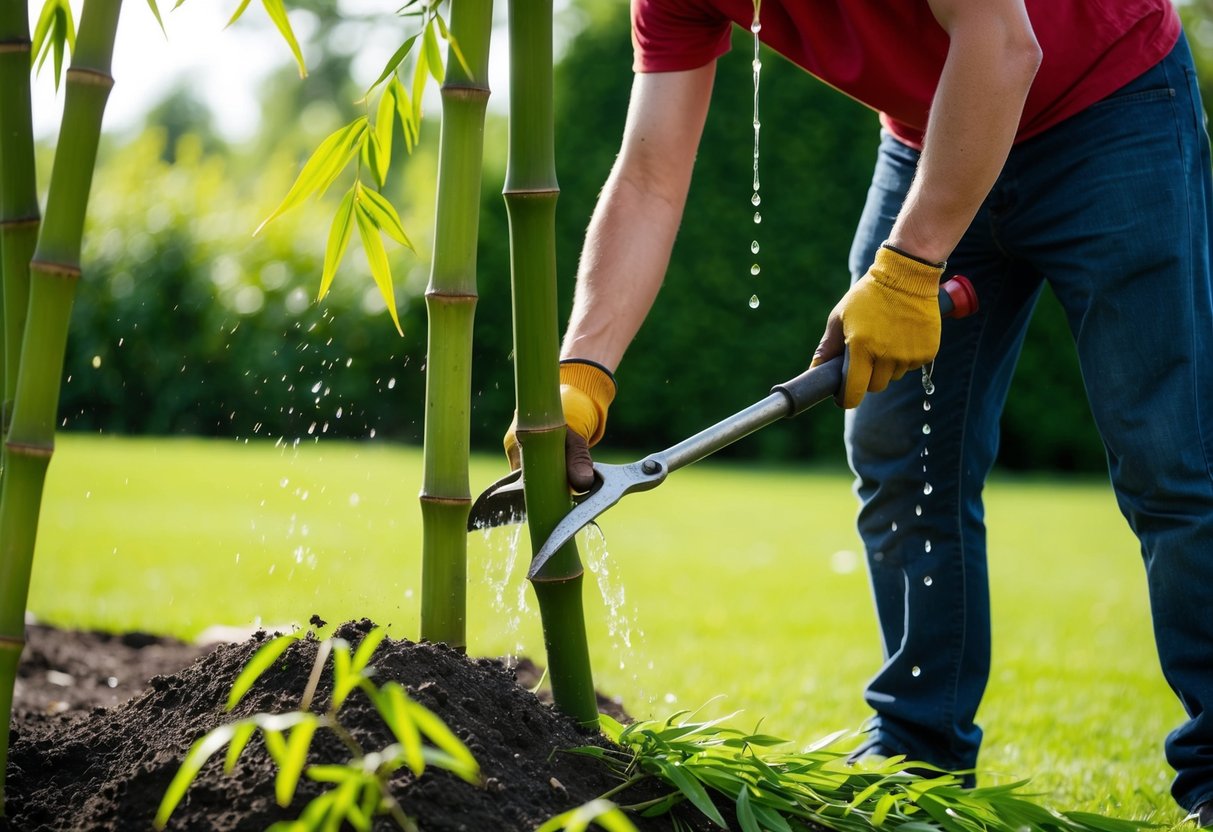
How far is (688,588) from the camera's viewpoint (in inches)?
207

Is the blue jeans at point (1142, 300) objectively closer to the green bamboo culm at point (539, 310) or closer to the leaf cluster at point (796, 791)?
the leaf cluster at point (796, 791)

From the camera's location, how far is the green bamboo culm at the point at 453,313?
161 cm

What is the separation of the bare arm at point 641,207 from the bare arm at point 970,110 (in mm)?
553

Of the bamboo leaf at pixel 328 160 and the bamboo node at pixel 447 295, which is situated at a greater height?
the bamboo leaf at pixel 328 160

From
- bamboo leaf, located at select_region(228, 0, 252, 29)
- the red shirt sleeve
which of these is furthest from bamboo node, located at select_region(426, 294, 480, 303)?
the red shirt sleeve

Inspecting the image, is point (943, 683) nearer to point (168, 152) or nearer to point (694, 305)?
point (694, 305)

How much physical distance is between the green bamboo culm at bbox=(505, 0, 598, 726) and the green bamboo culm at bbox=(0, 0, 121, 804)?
1.68 feet

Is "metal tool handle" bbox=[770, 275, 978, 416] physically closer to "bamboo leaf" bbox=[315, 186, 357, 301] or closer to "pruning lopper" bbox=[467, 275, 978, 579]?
"pruning lopper" bbox=[467, 275, 978, 579]

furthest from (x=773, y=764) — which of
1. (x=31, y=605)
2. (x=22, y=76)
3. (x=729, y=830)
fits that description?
(x=31, y=605)

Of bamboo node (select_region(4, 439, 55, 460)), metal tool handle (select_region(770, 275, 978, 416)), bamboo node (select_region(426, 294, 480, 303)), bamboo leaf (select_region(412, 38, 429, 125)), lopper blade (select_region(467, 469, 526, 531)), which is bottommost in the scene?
lopper blade (select_region(467, 469, 526, 531))

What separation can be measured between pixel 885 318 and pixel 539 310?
0.59 metres

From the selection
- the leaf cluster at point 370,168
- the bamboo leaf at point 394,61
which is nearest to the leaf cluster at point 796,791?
the leaf cluster at point 370,168

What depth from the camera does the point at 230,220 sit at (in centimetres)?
1106

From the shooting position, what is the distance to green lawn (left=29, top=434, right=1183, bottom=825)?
121 inches
